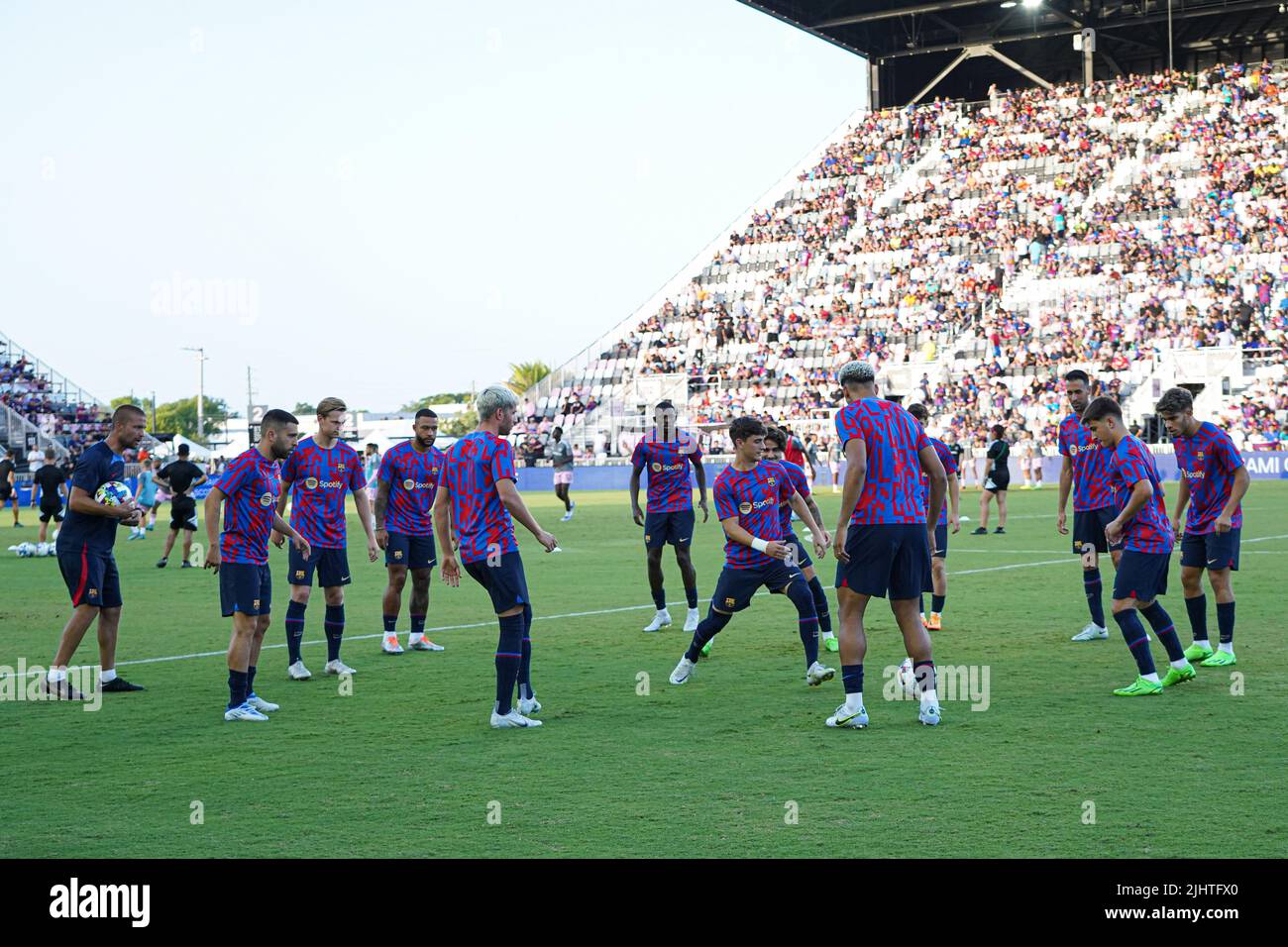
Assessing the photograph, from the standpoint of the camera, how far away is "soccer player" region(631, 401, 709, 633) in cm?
1378

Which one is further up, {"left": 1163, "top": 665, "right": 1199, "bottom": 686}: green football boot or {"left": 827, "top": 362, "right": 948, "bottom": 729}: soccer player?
{"left": 827, "top": 362, "right": 948, "bottom": 729}: soccer player

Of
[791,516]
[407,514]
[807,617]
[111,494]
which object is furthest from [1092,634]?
[111,494]

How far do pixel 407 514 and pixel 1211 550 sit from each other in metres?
6.70

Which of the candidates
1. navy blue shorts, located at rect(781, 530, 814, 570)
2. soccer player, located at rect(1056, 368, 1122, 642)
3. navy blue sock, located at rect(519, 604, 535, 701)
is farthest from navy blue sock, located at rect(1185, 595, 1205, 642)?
navy blue sock, located at rect(519, 604, 535, 701)

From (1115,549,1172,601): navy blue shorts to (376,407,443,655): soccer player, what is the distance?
5.91m

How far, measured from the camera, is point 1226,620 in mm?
10844

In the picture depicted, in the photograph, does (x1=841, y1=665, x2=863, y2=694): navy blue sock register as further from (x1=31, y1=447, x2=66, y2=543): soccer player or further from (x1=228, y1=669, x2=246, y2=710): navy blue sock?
(x1=31, y1=447, x2=66, y2=543): soccer player

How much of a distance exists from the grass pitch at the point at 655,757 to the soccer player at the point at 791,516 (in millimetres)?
463

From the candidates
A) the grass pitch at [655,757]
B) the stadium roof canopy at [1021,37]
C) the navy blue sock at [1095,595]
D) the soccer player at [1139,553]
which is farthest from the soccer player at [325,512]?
the stadium roof canopy at [1021,37]

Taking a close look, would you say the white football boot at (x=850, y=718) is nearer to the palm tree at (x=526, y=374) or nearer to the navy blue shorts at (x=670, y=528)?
the navy blue shorts at (x=670, y=528)

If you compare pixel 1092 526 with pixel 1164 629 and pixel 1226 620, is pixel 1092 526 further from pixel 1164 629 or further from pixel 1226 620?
pixel 1164 629

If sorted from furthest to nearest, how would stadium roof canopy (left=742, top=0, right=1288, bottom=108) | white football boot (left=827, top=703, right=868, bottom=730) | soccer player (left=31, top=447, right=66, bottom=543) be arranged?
1. stadium roof canopy (left=742, top=0, right=1288, bottom=108)
2. soccer player (left=31, top=447, right=66, bottom=543)
3. white football boot (left=827, top=703, right=868, bottom=730)

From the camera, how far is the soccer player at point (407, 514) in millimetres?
12578

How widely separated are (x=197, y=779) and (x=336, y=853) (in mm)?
1924
